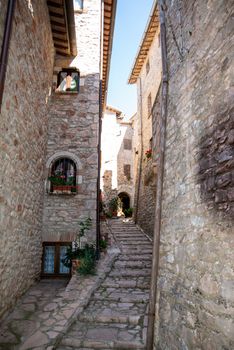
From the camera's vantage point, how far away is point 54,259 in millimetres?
7145

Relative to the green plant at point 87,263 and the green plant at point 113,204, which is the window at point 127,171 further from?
the green plant at point 87,263

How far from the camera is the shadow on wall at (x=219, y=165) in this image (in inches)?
96.8

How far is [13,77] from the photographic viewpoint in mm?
4730

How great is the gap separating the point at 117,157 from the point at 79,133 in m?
11.7

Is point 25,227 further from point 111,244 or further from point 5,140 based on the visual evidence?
point 111,244

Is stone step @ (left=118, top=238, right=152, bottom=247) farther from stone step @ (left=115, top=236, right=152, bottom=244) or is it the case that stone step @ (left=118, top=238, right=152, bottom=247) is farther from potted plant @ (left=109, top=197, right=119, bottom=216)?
potted plant @ (left=109, top=197, right=119, bottom=216)

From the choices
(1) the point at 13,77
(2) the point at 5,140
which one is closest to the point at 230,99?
(2) the point at 5,140

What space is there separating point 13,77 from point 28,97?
0.95 meters

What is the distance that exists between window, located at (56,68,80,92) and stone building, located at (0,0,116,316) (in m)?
0.03

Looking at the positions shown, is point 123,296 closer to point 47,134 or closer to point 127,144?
point 47,134

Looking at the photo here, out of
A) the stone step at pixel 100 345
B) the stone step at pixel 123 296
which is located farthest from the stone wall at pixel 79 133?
the stone step at pixel 100 345

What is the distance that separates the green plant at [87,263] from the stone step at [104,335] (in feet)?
5.36

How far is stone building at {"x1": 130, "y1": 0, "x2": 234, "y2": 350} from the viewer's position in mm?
2482

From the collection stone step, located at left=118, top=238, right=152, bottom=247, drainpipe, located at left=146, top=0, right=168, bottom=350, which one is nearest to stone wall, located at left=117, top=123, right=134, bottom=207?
stone step, located at left=118, top=238, right=152, bottom=247
